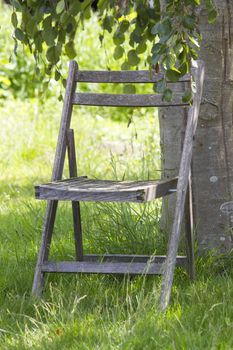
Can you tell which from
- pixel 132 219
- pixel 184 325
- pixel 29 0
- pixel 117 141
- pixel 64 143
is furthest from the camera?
pixel 117 141

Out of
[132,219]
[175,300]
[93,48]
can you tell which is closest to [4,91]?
[93,48]

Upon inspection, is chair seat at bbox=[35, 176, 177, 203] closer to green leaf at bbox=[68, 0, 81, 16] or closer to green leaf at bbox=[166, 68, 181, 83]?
green leaf at bbox=[166, 68, 181, 83]

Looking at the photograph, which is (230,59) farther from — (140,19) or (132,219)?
(132,219)

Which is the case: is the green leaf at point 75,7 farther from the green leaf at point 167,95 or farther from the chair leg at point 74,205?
the green leaf at point 167,95

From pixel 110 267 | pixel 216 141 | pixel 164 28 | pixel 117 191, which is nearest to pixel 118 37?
pixel 216 141

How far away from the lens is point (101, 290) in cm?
368

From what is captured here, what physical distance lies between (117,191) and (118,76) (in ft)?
2.79

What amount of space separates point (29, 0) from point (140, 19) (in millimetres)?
578

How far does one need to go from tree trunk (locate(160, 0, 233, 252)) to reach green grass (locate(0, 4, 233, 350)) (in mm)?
176

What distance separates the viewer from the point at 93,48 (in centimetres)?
1112

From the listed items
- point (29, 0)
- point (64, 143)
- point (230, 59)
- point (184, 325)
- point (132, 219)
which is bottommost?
point (184, 325)

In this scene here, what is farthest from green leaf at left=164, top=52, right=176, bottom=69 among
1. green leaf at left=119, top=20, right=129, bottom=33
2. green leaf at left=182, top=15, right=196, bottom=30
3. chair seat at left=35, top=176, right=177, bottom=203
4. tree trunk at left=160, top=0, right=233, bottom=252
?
tree trunk at left=160, top=0, right=233, bottom=252

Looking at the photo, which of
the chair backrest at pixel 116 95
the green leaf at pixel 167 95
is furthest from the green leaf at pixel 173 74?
the chair backrest at pixel 116 95

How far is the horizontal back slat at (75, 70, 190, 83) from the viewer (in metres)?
3.92
